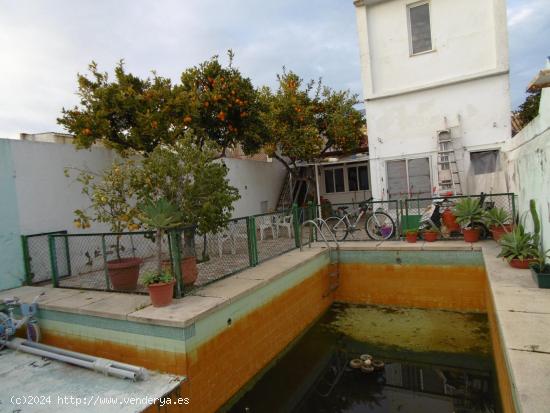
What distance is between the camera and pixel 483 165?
9.55 metres

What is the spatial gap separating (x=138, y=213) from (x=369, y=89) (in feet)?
25.0

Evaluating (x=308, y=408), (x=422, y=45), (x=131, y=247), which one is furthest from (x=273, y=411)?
(x=422, y=45)

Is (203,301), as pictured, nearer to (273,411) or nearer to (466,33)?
(273,411)

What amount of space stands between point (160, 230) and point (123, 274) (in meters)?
1.17

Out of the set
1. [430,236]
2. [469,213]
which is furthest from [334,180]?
[469,213]

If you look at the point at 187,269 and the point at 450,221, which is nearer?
the point at 187,269

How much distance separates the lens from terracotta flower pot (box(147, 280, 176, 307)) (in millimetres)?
4473

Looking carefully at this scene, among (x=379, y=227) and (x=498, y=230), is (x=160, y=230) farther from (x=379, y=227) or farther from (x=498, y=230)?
(x=498, y=230)

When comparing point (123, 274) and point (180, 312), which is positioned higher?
point (123, 274)

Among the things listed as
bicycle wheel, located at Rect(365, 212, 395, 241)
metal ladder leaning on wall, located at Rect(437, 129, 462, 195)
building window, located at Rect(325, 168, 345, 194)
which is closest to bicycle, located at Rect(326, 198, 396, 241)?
bicycle wheel, located at Rect(365, 212, 395, 241)

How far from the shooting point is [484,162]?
9516 millimetres

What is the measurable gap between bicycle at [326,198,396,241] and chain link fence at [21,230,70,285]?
5508 mm

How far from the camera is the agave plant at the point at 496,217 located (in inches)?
283

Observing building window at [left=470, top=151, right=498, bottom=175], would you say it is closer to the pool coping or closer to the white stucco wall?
the pool coping
